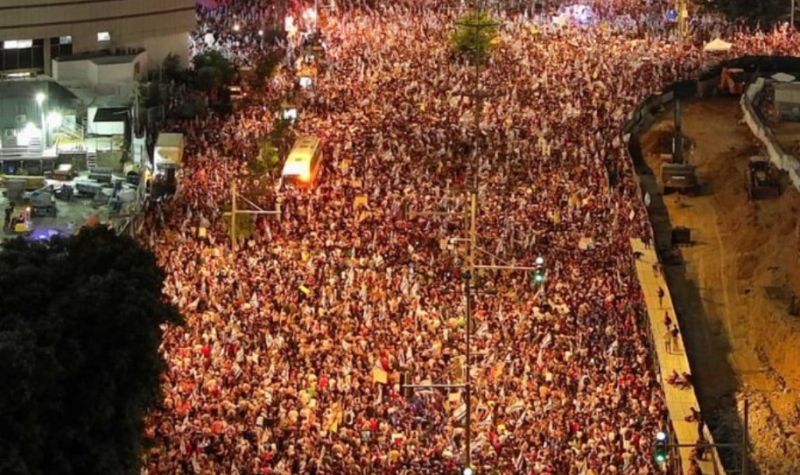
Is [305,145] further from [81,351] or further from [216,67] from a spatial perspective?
[81,351]

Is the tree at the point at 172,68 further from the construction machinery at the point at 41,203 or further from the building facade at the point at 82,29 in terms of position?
the construction machinery at the point at 41,203

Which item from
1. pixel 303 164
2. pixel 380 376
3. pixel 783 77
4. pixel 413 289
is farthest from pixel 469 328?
pixel 783 77

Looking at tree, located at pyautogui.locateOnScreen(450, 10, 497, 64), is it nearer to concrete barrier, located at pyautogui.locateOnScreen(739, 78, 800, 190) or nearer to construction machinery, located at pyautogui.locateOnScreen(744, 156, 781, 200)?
concrete barrier, located at pyautogui.locateOnScreen(739, 78, 800, 190)

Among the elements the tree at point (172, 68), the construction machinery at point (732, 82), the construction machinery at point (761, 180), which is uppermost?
the construction machinery at point (732, 82)

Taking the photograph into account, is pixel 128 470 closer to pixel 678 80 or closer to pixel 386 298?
pixel 386 298

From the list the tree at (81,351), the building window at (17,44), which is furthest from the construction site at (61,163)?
the tree at (81,351)

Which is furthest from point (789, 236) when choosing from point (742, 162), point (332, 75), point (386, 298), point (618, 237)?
point (332, 75)
